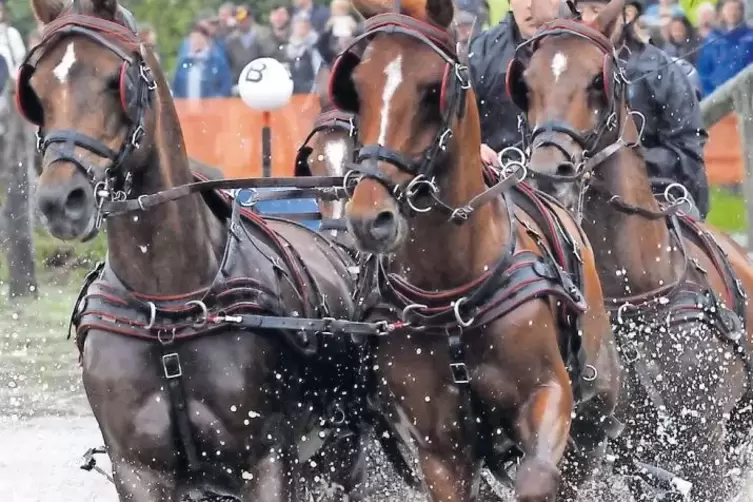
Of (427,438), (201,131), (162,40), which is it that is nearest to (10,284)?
(201,131)

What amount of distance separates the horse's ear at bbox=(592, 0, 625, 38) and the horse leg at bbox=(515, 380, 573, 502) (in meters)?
1.60

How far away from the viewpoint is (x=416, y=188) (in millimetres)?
5164

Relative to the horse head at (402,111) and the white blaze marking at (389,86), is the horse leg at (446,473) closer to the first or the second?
the horse head at (402,111)

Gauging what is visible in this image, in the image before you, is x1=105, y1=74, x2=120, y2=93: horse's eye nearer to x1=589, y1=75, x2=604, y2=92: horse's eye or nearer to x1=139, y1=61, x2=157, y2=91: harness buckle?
x1=139, y1=61, x2=157, y2=91: harness buckle

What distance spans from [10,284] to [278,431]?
9011 mm

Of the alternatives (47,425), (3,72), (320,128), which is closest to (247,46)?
(3,72)

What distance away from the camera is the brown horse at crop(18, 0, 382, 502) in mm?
5297

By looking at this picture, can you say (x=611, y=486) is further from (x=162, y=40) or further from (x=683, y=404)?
(x=162, y=40)

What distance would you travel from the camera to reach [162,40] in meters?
17.3

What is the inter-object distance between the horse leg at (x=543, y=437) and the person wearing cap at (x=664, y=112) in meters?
2.17

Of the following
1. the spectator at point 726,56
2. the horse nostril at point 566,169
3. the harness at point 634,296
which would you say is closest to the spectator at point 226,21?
the spectator at point 726,56

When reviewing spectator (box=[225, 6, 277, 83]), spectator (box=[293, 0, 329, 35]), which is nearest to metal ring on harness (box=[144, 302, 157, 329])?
spectator (box=[293, 0, 329, 35])

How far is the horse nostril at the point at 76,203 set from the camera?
5105 mm

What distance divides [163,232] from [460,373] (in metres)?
1.01
